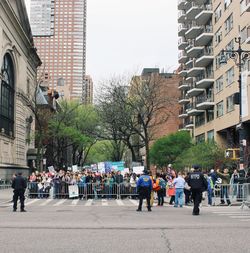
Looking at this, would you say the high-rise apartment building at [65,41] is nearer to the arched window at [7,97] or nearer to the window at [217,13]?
the window at [217,13]

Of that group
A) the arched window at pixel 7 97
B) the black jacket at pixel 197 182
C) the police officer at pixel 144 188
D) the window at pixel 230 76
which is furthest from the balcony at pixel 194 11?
the black jacket at pixel 197 182

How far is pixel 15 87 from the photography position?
50.9 metres

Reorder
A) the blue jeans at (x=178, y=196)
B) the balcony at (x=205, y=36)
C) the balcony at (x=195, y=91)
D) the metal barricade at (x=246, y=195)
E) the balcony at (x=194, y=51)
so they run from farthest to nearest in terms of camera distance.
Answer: the balcony at (x=194, y=51) < the balcony at (x=195, y=91) < the balcony at (x=205, y=36) < the blue jeans at (x=178, y=196) < the metal barricade at (x=246, y=195)

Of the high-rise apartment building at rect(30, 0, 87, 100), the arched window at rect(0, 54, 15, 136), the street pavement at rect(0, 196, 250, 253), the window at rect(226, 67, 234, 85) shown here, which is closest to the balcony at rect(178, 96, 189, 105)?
the window at rect(226, 67, 234, 85)

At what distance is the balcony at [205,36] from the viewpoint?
61.3 meters

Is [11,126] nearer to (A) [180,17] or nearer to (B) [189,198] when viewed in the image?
(B) [189,198]

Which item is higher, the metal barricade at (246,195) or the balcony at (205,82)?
the balcony at (205,82)

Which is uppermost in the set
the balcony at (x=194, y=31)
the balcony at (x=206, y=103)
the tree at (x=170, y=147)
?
the balcony at (x=194, y=31)

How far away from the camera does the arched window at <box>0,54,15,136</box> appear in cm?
4472

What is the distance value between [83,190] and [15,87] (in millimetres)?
25487

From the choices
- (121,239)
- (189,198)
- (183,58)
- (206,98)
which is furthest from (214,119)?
(121,239)

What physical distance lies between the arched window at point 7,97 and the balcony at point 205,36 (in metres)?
25.4

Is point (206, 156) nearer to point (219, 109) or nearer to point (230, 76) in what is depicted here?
point (230, 76)

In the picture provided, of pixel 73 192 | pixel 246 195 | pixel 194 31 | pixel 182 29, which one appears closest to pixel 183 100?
pixel 182 29
